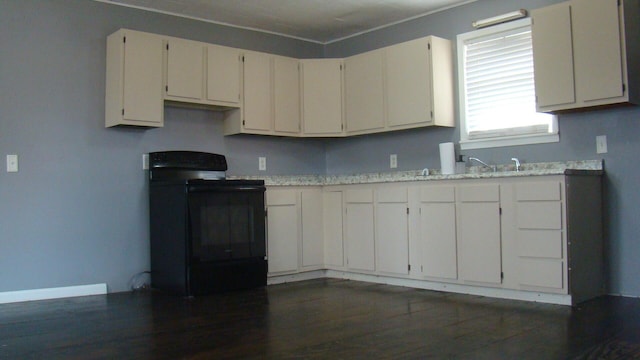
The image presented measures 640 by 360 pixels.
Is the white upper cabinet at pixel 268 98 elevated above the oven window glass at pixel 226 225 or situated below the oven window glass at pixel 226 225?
above

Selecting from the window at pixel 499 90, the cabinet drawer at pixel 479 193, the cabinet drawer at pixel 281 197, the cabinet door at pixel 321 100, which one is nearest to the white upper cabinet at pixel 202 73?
the cabinet door at pixel 321 100

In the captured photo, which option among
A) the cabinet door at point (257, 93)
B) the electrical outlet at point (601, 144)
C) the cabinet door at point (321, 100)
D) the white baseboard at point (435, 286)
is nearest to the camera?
the white baseboard at point (435, 286)

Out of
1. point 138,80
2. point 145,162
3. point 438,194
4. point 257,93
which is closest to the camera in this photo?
point 438,194

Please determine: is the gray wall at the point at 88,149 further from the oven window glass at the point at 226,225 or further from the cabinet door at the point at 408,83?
the oven window glass at the point at 226,225

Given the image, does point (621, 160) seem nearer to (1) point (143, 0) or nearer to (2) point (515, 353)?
(2) point (515, 353)

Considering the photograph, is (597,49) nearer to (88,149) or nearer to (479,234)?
(479,234)

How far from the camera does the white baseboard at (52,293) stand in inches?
173

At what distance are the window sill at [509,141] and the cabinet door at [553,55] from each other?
35cm

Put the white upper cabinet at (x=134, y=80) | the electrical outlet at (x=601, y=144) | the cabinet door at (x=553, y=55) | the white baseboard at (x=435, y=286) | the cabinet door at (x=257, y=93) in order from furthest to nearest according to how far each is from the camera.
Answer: the cabinet door at (x=257, y=93) < the white upper cabinet at (x=134, y=80) < the electrical outlet at (x=601, y=144) < the cabinet door at (x=553, y=55) < the white baseboard at (x=435, y=286)

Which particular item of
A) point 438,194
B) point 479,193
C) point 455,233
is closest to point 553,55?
point 479,193

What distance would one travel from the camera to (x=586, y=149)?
4398 millimetres

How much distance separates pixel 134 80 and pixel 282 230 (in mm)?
1822

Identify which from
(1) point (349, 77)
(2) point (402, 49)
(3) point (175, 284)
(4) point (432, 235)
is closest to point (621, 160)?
(4) point (432, 235)

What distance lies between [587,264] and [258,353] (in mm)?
2518
